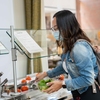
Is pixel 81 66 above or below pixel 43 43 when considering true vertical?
below

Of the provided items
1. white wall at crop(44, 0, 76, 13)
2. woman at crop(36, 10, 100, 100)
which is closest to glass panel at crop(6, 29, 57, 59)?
woman at crop(36, 10, 100, 100)

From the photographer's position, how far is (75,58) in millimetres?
1006

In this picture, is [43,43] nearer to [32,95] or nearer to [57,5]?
[32,95]

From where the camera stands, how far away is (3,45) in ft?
3.96

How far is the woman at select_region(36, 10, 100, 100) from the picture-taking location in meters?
0.99

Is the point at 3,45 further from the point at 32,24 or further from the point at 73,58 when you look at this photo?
the point at 32,24

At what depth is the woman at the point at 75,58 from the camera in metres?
0.99

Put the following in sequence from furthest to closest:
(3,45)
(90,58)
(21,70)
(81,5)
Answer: (81,5), (21,70), (3,45), (90,58)

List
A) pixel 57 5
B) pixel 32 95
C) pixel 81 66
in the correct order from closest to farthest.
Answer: pixel 81 66, pixel 32 95, pixel 57 5

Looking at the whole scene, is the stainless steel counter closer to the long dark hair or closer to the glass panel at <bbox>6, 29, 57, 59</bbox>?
the glass panel at <bbox>6, 29, 57, 59</bbox>

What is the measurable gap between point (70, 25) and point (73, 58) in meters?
0.20

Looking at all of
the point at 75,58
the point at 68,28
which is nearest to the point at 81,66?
the point at 75,58

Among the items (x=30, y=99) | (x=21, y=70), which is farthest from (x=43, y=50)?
(x=21, y=70)

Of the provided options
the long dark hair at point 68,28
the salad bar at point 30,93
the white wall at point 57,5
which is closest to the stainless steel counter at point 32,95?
the salad bar at point 30,93
